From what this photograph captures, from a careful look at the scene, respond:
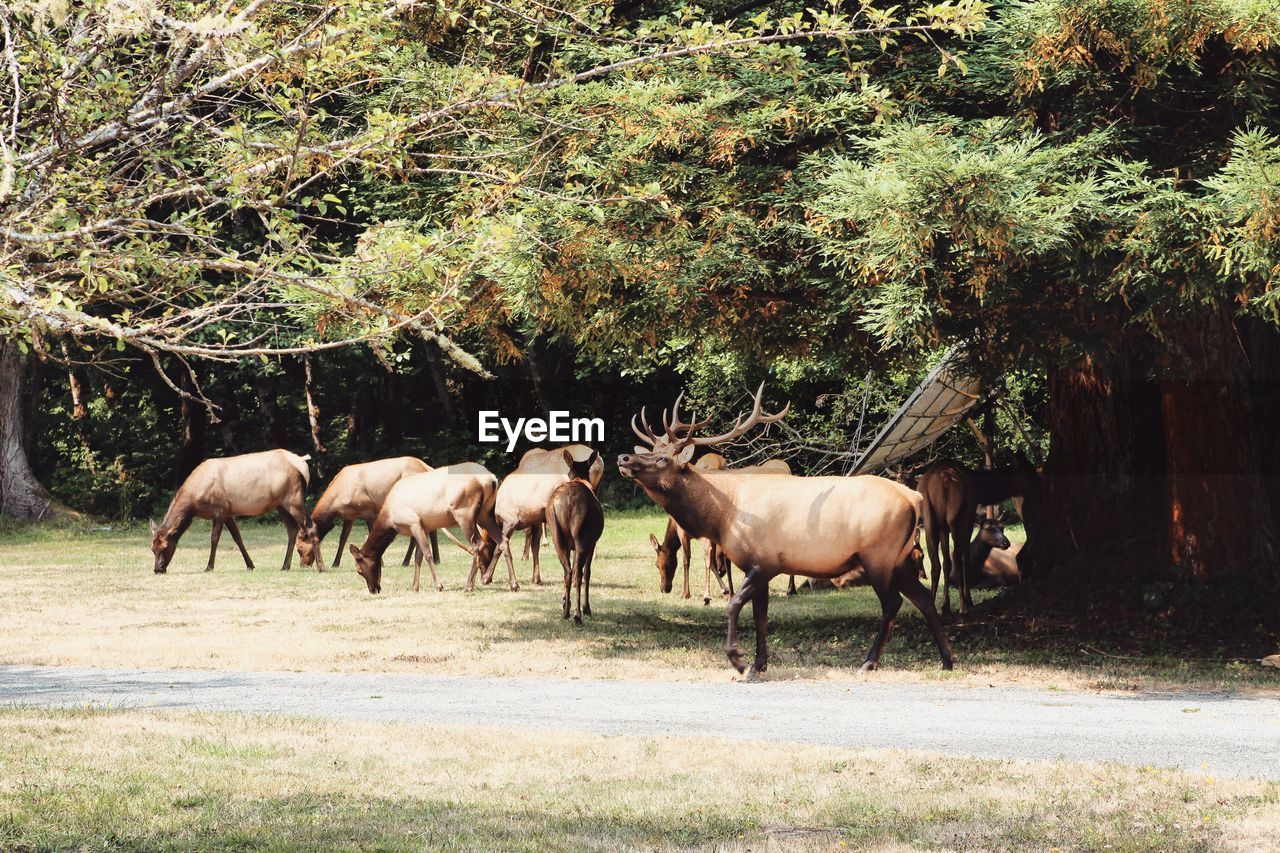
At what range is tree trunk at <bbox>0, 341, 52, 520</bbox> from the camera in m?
31.3

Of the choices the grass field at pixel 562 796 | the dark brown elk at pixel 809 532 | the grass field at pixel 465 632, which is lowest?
the grass field at pixel 465 632

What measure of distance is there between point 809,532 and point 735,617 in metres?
0.96

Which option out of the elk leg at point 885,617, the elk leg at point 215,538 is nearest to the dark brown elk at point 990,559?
the elk leg at point 885,617

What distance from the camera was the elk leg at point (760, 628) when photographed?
12.1 metres

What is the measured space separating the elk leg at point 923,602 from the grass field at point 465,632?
15 cm

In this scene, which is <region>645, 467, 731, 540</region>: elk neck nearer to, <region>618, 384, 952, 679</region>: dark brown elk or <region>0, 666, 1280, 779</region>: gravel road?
<region>618, 384, 952, 679</region>: dark brown elk

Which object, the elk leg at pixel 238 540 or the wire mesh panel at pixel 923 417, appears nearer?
the wire mesh panel at pixel 923 417

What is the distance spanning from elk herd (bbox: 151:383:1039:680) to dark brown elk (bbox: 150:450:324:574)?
0.07ft

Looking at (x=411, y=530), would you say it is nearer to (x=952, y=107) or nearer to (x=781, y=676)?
(x=781, y=676)

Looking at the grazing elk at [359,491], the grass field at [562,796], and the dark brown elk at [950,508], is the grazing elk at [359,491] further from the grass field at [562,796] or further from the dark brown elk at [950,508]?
the grass field at [562,796]

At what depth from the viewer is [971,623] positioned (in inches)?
597

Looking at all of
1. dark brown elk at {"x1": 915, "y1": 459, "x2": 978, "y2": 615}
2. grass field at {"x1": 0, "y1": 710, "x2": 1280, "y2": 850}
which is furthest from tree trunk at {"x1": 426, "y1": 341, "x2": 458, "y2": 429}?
grass field at {"x1": 0, "y1": 710, "x2": 1280, "y2": 850}

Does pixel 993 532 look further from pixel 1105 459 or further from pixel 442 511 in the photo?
pixel 442 511

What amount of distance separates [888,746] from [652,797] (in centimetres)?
196
